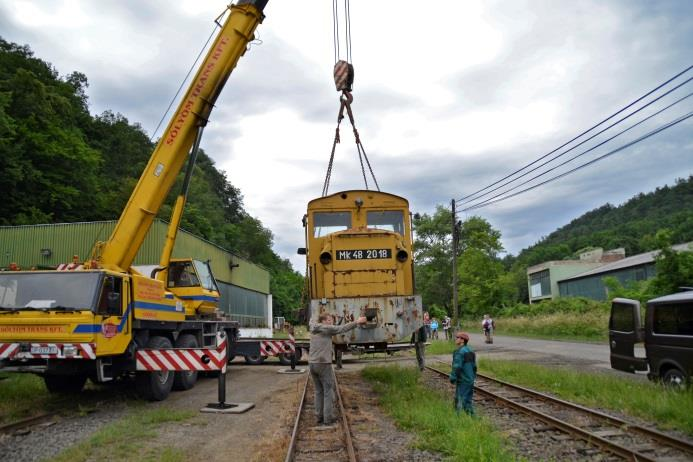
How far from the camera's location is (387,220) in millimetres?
11867

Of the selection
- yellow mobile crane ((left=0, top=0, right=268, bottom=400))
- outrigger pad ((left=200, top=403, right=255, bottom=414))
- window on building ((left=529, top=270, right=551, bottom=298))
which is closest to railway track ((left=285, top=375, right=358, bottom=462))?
outrigger pad ((left=200, top=403, right=255, bottom=414))

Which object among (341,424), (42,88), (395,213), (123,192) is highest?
(42,88)

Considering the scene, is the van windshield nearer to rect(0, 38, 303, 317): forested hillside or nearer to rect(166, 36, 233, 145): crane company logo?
rect(166, 36, 233, 145): crane company logo

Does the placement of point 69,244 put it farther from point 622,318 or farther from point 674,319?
point 674,319

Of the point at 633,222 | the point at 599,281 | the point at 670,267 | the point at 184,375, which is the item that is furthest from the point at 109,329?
the point at 633,222

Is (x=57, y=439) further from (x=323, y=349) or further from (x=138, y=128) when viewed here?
(x=138, y=128)

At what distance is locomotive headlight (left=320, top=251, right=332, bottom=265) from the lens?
11.0 m

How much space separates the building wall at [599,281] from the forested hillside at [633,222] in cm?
1818

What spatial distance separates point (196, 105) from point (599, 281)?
55.1 meters

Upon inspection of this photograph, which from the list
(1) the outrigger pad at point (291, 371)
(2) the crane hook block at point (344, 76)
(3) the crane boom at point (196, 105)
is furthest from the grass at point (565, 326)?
(3) the crane boom at point (196, 105)

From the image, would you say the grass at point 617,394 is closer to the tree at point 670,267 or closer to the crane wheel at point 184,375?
the crane wheel at point 184,375

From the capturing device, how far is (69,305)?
891cm

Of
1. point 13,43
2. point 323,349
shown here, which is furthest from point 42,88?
point 323,349

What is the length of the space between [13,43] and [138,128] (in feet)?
86.1
